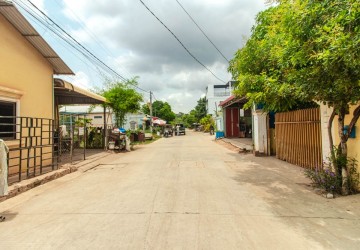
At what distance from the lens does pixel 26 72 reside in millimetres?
9516

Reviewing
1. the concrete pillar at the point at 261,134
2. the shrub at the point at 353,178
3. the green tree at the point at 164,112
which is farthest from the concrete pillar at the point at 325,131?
the green tree at the point at 164,112

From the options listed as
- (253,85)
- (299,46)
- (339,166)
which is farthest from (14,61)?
(339,166)

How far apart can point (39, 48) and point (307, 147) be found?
32.9 feet

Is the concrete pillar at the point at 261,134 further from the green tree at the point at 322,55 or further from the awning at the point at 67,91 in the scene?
the awning at the point at 67,91

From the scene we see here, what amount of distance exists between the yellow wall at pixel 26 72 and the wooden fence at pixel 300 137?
947cm

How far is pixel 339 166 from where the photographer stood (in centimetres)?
643

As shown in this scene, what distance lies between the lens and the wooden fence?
8.94 m

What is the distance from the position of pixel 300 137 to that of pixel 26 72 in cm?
981

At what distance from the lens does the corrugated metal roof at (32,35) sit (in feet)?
26.7

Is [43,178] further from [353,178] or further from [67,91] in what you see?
[353,178]

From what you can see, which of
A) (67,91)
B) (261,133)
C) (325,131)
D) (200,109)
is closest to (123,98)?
(67,91)

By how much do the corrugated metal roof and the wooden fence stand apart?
30.0 ft

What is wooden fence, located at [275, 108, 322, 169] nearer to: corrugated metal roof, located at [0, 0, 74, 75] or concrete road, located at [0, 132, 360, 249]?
concrete road, located at [0, 132, 360, 249]

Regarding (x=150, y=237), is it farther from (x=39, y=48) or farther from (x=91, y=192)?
(x=39, y=48)
